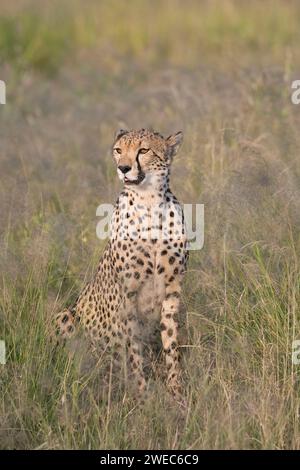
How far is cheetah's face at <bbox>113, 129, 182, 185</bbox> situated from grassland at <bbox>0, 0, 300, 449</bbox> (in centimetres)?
40

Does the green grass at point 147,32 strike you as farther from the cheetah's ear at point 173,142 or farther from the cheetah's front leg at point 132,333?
the cheetah's front leg at point 132,333

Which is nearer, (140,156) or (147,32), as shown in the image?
(140,156)

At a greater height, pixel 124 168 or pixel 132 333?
pixel 124 168

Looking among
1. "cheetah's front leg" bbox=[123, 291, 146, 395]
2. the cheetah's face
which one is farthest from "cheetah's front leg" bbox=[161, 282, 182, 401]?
the cheetah's face

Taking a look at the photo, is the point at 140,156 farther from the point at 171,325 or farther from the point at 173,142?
the point at 171,325

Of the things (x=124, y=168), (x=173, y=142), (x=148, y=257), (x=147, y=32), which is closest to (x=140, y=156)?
(x=124, y=168)

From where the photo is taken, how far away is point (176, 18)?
10.8m

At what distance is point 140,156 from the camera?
13.2ft

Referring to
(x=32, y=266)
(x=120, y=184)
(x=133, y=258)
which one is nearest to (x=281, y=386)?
(x=133, y=258)

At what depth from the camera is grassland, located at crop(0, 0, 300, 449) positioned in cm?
358

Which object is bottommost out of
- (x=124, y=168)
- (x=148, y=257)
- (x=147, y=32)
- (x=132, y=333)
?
(x=132, y=333)

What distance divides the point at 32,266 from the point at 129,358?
1.83ft

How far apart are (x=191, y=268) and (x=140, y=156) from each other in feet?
2.22

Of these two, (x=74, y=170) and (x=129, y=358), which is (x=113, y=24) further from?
(x=129, y=358)
